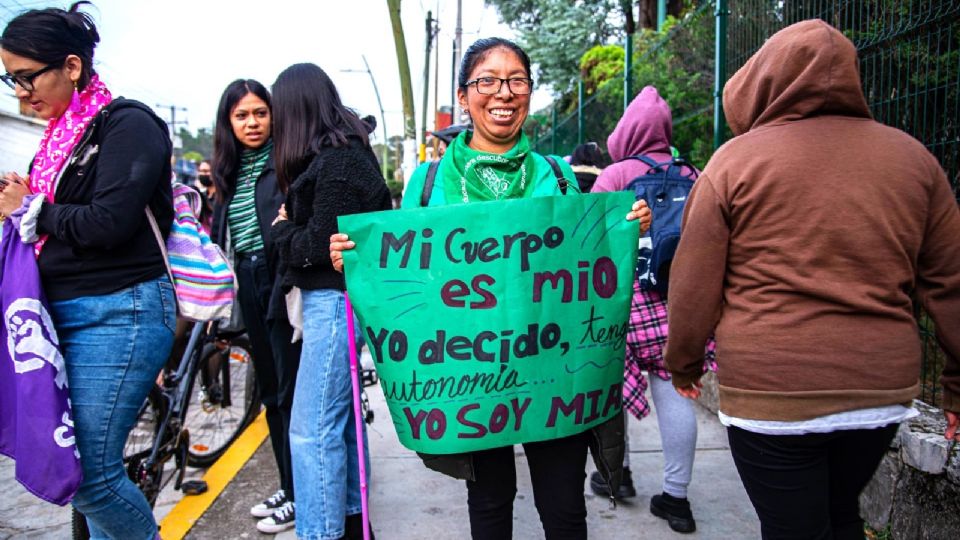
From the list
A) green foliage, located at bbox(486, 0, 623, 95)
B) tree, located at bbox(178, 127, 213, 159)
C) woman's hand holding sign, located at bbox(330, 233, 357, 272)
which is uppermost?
green foliage, located at bbox(486, 0, 623, 95)

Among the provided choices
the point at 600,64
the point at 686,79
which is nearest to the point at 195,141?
the point at 600,64

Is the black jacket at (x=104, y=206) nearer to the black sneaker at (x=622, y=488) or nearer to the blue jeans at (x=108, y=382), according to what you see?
the blue jeans at (x=108, y=382)

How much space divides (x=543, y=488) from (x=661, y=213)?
4.48 ft

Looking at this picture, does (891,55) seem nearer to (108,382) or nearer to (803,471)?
(803,471)

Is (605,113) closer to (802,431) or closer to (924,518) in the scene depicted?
(924,518)

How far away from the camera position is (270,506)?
10.7ft

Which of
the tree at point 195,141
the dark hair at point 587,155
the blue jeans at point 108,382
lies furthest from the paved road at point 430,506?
the tree at point 195,141

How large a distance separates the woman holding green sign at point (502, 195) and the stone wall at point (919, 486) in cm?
139

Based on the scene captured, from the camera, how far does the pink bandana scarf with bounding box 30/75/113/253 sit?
7.10 ft

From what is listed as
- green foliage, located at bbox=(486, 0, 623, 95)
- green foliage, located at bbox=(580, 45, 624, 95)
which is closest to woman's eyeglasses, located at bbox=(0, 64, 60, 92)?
green foliage, located at bbox=(580, 45, 624, 95)

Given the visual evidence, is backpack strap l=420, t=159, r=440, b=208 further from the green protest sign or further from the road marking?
the road marking

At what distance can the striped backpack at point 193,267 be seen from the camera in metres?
2.40

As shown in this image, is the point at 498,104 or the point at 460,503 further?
the point at 460,503

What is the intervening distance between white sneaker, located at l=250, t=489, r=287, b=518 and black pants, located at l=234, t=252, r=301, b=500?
0.16ft
